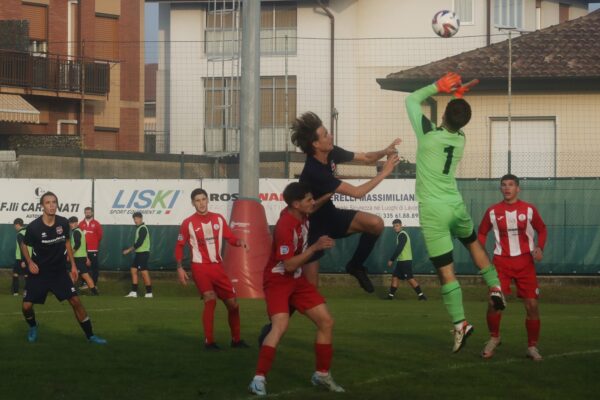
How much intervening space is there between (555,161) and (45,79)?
879 inches

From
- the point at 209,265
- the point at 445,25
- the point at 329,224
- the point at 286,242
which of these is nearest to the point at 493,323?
A: the point at 329,224

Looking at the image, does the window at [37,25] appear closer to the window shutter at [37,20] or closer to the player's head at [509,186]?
the window shutter at [37,20]

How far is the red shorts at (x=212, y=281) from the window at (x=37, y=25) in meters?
32.6

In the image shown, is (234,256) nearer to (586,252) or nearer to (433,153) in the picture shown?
(586,252)

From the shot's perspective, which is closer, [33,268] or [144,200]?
[33,268]

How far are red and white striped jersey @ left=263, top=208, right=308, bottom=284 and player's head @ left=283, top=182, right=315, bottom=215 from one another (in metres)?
0.12

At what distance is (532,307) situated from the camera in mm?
13555

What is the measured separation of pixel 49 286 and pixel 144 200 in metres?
15.7

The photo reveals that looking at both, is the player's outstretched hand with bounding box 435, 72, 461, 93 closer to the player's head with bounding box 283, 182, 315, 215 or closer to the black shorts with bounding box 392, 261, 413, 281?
the player's head with bounding box 283, 182, 315, 215

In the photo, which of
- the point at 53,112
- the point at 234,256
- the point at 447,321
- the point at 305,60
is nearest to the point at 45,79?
the point at 53,112

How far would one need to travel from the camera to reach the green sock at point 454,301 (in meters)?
12.0

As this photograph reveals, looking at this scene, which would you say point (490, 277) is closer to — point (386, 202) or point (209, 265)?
point (209, 265)

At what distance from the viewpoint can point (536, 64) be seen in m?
34.4

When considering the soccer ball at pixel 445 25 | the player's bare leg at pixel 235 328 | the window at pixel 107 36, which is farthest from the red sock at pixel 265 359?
the window at pixel 107 36
